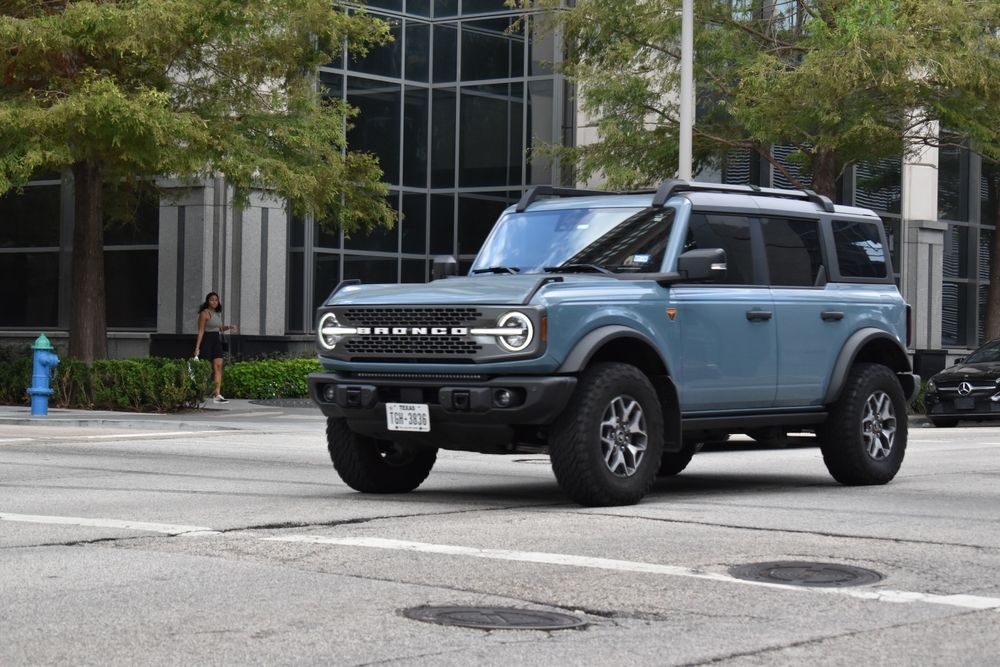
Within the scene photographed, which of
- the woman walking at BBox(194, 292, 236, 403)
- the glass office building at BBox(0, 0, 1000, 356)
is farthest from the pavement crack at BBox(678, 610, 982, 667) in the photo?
the glass office building at BBox(0, 0, 1000, 356)

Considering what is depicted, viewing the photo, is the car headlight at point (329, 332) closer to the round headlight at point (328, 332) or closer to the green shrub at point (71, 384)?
the round headlight at point (328, 332)

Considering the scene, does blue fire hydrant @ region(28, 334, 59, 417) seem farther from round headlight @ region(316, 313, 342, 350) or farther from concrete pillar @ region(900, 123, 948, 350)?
concrete pillar @ region(900, 123, 948, 350)

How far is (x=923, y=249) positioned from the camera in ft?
122

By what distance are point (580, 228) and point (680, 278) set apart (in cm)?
96

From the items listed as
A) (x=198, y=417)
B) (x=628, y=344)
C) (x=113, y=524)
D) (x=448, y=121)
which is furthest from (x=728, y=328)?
(x=448, y=121)

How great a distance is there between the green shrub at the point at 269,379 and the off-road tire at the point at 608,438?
1761 centimetres

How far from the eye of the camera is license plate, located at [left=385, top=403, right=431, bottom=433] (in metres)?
10.7

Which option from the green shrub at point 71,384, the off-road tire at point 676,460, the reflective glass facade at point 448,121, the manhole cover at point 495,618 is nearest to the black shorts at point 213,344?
the green shrub at point 71,384

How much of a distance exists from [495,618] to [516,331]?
12.8 ft

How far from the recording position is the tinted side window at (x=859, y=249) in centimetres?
Result: 1309

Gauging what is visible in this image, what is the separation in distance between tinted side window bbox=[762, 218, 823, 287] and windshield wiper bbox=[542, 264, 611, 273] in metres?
1.60

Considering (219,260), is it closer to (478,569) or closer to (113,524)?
(113,524)

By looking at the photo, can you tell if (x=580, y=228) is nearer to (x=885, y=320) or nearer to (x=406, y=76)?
(x=885, y=320)

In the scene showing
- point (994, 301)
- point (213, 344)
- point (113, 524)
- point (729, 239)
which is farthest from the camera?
point (994, 301)
